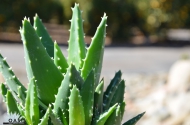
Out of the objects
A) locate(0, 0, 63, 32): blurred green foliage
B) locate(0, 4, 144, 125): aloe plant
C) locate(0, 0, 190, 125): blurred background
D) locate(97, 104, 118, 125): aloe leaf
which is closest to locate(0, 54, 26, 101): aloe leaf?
locate(0, 4, 144, 125): aloe plant

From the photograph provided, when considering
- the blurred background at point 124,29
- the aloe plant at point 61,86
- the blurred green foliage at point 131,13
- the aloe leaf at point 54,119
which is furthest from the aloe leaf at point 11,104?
the blurred green foliage at point 131,13

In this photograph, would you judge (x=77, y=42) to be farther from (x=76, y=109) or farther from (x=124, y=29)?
(x=124, y=29)

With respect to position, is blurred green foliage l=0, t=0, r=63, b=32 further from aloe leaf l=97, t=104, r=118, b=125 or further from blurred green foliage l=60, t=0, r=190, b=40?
aloe leaf l=97, t=104, r=118, b=125

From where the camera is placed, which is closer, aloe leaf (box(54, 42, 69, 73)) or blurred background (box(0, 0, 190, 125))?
aloe leaf (box(54, 42, 69, 73))

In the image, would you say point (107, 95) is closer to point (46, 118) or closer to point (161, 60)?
point (46, 118)

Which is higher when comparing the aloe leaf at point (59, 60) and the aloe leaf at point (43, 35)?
the aloe leaf at point (43, 35)

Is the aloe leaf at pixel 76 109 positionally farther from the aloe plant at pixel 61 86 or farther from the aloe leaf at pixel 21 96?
the aloe leaf at pixel 21 96

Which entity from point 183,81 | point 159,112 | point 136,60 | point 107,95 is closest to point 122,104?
point 107,95
